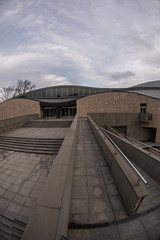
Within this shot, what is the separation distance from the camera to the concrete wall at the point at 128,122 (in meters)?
17.3

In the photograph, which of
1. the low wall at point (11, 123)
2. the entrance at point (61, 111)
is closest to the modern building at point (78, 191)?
the low wall at point (11, 123)

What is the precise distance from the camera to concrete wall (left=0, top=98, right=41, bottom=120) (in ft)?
71.8

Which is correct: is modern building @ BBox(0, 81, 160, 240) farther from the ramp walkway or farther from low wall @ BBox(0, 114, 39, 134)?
low wall @ BBox(0, 114, 39, 134)

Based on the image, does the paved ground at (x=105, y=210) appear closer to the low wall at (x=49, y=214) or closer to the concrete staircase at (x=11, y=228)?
the low wall at (x=49, y=214)

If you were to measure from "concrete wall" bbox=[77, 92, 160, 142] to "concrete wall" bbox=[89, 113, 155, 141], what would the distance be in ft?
3.75

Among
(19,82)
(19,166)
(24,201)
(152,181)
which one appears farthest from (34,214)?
(19,82)

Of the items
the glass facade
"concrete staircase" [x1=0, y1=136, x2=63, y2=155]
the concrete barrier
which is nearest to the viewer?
the concrete barrier

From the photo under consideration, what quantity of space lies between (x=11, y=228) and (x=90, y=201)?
293 centimetres

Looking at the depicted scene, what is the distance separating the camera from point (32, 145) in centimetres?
821

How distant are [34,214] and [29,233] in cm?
21

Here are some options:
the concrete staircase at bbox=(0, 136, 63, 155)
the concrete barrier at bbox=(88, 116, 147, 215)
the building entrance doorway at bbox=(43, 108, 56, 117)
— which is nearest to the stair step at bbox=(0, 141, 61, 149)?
the concrete staircase at bbox=(0, 136, 63, 155)

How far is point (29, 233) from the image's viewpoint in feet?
4.80

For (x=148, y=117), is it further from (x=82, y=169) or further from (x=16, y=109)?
(x=16, y=109)

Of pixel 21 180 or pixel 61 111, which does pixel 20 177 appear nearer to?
pixel 21 180
